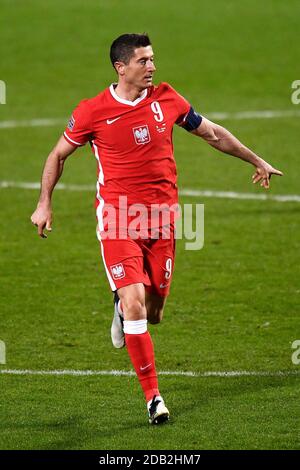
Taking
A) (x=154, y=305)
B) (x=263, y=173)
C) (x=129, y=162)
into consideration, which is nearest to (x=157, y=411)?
(x=154, y=305)

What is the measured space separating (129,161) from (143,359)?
5.32 ft

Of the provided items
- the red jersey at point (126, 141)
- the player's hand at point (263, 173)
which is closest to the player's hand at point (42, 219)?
the red jersey at point (126, 141)

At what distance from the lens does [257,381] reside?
35.2ft

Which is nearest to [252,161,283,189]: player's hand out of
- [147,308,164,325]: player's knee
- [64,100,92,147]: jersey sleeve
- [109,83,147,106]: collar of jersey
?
[109,83,147,106]: collar of jersey

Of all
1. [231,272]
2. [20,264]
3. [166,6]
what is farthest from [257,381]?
[166,6]

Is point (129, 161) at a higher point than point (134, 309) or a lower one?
higher

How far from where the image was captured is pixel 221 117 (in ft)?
83.9

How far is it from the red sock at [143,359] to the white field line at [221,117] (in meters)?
15.7

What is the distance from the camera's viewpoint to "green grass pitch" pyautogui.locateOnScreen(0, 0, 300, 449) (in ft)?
31.6

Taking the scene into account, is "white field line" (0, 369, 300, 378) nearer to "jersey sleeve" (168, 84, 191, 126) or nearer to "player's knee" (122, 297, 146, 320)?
"player's knee" (122, 297, 146, 320)

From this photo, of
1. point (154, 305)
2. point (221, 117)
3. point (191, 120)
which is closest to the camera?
point (191, 120)

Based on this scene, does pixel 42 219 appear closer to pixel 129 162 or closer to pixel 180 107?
pixel 129 162

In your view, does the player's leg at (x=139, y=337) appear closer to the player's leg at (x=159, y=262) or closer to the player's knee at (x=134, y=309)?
the player's knee at (x=134, y=309)

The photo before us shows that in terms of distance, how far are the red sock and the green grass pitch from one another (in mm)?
311
